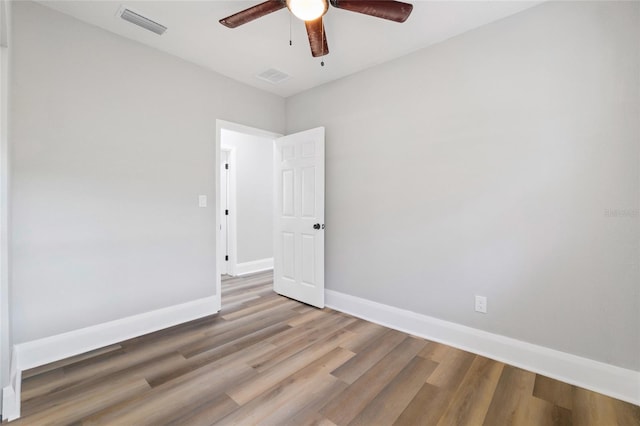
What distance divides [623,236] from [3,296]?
3.88 metres

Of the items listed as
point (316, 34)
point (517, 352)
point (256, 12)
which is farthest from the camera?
point (517, 352)

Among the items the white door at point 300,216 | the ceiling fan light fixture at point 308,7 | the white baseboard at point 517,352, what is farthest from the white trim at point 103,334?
the ceiling fan light fixture at point 308,7

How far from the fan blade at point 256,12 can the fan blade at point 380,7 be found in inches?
14.6

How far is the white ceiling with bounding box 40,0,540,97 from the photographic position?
2.18m

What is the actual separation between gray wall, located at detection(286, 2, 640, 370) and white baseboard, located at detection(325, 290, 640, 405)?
64 millimetres

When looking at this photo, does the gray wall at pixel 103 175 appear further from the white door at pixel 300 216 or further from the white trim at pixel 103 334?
the white door at pixel 300 216

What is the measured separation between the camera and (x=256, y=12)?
6.11 ft

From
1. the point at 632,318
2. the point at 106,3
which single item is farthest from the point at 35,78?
the point at 632,318

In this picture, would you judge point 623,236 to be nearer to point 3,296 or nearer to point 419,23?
point 419,23

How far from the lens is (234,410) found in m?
1.69

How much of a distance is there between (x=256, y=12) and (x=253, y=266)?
410cm

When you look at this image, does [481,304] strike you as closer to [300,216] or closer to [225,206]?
[300,216]

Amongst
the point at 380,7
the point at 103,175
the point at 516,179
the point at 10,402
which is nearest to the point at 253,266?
the point at 103,175

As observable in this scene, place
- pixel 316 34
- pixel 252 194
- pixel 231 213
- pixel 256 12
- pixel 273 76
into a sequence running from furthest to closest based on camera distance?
1. pixel 252 194
2. pixel 231 213
3. pixel 273 76
4. pixel 316 34
5. pixel 256 12
